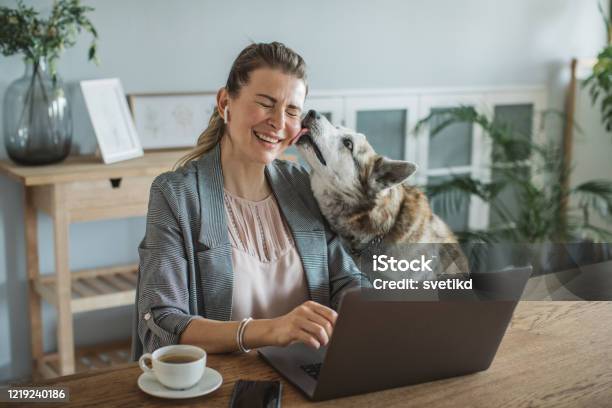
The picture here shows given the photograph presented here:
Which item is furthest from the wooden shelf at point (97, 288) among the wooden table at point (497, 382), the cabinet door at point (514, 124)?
the cabinet door at point (514, 124)

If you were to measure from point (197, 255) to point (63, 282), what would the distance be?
4.44 feet

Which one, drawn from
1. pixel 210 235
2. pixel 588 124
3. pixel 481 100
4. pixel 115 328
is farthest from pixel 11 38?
pixel 588 124

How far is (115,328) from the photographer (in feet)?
11.3

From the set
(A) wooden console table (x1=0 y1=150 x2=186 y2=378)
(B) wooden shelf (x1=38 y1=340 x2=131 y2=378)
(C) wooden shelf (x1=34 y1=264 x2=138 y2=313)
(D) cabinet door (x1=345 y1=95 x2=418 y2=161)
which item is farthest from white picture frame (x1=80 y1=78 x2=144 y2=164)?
(D) cabinet door (x1=345 y1=95 x2=418 y2=161)

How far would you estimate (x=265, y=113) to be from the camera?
73.4 inches

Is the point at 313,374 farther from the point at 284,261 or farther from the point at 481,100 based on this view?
the point at 481,100

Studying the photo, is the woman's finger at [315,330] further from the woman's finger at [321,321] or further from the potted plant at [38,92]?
the potted plant at [38,92]

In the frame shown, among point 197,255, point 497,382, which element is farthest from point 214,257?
point 497,382

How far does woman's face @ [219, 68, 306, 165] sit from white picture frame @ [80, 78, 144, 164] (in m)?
1.31

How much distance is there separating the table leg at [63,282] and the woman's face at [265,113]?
4.12 ft

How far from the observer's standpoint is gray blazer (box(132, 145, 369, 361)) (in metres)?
1.70

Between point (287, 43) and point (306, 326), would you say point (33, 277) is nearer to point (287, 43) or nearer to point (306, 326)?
point (287, 43)

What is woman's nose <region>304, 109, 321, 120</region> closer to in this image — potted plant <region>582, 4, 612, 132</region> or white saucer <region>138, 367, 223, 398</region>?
white saucer <region>138, 367, 223, 398</region>

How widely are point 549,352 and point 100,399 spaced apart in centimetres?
91
